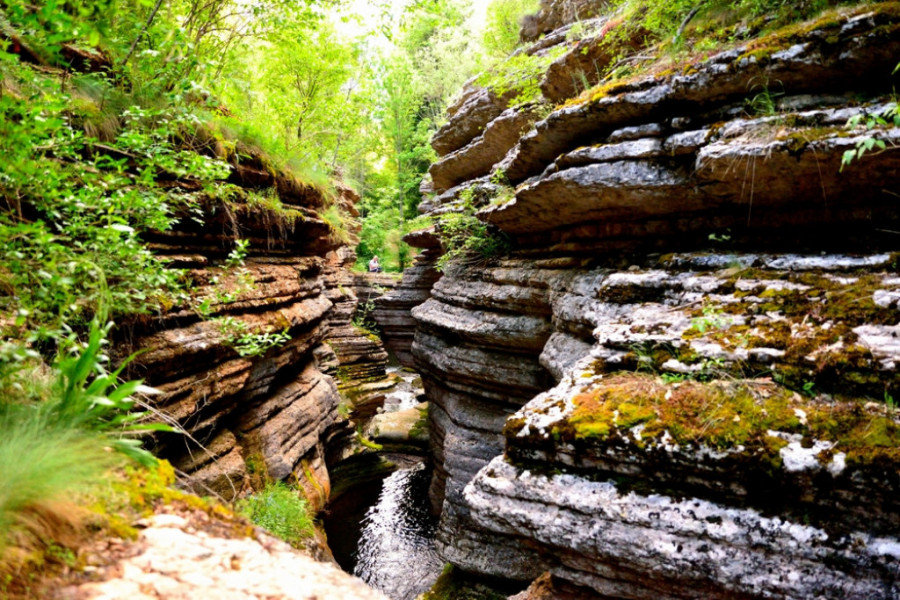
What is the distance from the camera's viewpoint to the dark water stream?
30.7 feet

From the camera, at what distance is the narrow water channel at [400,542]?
9289mm

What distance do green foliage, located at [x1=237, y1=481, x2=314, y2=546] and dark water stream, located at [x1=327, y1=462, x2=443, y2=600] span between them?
3.49 metres

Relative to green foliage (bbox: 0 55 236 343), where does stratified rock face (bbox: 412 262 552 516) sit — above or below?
below

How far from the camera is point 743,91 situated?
511 centimetres

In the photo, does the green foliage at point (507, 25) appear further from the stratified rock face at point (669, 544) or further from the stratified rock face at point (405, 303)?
the stratified rock face at point (669, 544)

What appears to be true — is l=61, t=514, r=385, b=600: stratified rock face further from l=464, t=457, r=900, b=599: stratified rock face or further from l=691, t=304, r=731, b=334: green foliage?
l=691, t=304, r=731, b=334: green foliage

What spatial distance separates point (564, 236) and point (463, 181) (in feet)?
33.9

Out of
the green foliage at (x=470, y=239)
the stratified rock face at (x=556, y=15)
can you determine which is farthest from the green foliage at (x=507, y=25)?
the green foliage at (x=470, y=239)

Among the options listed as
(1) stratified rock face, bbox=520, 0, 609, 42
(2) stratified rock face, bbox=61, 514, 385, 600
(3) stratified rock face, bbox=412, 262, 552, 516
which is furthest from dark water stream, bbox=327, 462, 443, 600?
(1) stratified rock face, bbox=520, 0, 609, 42

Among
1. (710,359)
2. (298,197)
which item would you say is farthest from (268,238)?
(710,359)

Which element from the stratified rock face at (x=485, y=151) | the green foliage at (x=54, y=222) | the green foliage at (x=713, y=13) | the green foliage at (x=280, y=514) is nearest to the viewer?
the green foliage at (x=54, y=222)

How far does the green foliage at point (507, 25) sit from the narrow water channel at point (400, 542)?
16679mm

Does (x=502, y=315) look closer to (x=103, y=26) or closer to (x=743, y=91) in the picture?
(x=743, y=91)

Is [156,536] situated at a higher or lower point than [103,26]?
lower
